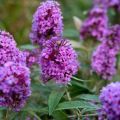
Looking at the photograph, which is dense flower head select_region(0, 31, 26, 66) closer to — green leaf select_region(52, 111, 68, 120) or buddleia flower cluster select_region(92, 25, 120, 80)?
green leaf select_region(52, 111, 68, 120)

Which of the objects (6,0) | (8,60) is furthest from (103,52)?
(6,0)

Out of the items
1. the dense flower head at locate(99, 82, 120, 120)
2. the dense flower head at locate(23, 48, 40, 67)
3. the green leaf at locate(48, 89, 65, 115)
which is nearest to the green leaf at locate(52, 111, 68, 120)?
the green leaf at locate(48, 89, 65, 115)

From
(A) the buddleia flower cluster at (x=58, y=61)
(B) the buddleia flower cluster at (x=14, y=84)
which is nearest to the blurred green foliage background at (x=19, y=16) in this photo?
(A) the buddleia flower cluster at (x=58, y=61)

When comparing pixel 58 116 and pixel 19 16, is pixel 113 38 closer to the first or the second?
pixel 58 116

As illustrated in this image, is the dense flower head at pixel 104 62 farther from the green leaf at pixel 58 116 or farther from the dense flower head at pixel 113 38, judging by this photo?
the green leaf at pixel 58 116

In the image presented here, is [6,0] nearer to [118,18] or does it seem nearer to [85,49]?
[118,18]

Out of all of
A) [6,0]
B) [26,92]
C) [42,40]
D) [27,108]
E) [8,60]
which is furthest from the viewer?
[6,0]
